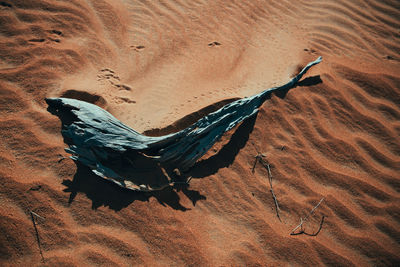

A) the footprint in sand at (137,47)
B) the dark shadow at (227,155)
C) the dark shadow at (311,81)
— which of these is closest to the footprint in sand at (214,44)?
the footprint in sand at (137,47)

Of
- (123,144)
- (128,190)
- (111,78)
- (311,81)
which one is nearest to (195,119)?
(123,144)

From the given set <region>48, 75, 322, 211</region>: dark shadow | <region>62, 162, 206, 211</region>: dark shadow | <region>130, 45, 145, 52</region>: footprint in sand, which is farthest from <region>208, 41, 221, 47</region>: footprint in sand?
<region>62, 162, 206, 211</region>: dark shadow

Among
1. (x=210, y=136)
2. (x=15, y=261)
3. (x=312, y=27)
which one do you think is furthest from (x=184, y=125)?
(x=312, y=27)

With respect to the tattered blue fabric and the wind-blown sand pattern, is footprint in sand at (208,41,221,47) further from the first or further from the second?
the tattered blue fabric

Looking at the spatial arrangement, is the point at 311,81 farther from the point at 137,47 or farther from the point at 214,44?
the point at 137,47

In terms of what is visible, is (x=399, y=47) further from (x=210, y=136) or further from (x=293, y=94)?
(x=210, y=136)

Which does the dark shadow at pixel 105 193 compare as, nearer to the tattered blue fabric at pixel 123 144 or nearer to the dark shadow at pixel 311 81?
the tattered blue fabric at pixel 123 144

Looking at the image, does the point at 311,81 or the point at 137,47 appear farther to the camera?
the point at 137,47
